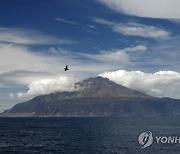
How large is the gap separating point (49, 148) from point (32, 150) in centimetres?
1027

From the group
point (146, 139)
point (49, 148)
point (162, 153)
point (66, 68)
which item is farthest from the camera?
point (146, 139)

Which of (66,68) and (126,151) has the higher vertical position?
(66,68)

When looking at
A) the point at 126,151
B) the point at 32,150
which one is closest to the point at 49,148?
the point at 32,150

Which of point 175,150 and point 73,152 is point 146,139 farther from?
point 73,152

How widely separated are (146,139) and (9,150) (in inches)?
2905

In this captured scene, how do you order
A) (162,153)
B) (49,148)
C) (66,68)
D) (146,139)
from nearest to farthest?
(66,68), (162,153), (49,148), (146,139)

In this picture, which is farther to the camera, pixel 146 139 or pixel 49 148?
pixel 146 139

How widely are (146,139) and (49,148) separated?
179ft

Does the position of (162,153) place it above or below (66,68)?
below

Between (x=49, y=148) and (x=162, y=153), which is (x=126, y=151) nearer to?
(x=162, y=153)

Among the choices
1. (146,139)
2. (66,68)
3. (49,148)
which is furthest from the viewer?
(146,139)

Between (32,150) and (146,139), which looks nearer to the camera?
(32,150)

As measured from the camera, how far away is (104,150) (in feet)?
501

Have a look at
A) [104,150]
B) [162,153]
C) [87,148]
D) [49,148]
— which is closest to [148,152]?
[162,153]
